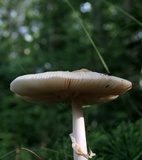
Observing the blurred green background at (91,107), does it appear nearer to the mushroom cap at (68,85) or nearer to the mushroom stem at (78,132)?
the mushroom stem at (78,132)

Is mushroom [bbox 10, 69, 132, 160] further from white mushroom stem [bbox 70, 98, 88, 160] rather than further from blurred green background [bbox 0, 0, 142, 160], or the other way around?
blurred green background [bbox 0, 0, 142, 160]

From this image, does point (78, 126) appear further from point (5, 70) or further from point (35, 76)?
point (5, 70)

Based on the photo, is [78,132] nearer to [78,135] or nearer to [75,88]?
[78,135]

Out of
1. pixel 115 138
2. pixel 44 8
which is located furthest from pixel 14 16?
pixel 115 138

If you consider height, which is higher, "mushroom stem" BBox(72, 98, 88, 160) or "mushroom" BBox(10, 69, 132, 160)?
"mushroom" BBox(10, 69, 132, 160)

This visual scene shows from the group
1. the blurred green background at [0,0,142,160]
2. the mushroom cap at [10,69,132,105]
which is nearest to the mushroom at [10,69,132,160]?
the mushroom cap at [10,69,132,105]

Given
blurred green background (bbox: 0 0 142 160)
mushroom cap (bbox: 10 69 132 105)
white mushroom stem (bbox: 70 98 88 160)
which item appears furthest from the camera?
blurred green background (bbox: 0 0 142 160)

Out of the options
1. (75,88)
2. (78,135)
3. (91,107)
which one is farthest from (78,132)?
(91,107)
